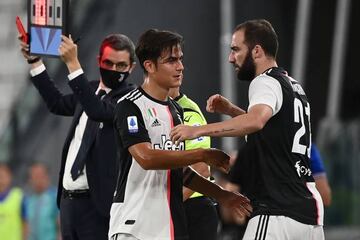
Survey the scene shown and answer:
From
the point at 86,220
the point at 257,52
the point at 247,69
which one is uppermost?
the point at 257,52

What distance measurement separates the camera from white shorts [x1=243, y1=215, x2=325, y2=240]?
21.5 feet

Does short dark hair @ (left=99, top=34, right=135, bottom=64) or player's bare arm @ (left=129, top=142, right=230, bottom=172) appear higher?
short dark hair @ (left=99, top=34, right=135, bottom=64)

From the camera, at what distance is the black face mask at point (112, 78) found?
8.09 meters

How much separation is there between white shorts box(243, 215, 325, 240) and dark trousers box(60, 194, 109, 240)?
1686mm

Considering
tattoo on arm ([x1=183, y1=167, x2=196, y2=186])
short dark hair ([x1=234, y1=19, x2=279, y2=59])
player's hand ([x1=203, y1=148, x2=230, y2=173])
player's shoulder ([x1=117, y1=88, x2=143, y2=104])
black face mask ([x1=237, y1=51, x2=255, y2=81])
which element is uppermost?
short dark hair ([x1=234, y1=19, x2=279, y2=59])

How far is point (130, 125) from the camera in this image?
6.51 m

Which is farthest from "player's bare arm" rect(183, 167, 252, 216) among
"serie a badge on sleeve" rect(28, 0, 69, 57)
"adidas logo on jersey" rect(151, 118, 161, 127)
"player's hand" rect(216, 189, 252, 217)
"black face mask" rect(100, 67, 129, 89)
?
"black face mask" rect(100, 67, 129, 89)

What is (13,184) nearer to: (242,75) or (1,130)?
(1,130)

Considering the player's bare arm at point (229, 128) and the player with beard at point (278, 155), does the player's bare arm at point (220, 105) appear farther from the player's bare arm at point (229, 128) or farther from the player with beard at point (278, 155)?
the player's bare arm at point (229, 128)

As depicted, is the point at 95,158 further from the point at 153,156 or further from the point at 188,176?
the point at 153,156

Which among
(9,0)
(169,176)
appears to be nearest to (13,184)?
(9,0)

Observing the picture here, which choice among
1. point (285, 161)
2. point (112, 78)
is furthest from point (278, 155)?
point (112, 78)

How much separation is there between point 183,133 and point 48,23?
1594 millimetres

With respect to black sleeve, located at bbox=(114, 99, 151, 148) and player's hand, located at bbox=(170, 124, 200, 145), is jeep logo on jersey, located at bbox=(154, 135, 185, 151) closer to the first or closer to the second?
black sleeve, located at bbox=(114, 99, 151, 148)
